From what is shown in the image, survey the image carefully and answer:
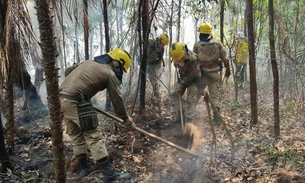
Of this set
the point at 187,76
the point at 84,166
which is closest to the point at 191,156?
the point at 84,166

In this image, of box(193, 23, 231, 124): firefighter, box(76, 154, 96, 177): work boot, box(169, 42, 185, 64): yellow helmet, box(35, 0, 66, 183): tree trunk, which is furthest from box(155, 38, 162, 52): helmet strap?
box(35, 0, 66, 183): tree trunk

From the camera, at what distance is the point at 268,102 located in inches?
303

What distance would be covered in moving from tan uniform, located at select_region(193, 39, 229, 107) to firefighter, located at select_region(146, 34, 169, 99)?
1.66 metres

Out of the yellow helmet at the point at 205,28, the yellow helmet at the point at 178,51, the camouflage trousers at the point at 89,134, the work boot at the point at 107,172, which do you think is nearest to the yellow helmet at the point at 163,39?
the yellow helmet at the point at 205,28

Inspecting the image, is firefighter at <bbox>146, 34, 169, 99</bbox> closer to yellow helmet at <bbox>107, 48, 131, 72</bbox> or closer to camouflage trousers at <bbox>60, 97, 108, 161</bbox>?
yellow helmet at <bbox>107, 48, 131, 72</bbox>

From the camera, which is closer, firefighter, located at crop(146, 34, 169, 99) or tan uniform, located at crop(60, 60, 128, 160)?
tan uniform, located at crop(60, 60, 128, 160)

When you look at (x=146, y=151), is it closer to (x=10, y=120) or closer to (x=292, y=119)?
(x=10, y=120)

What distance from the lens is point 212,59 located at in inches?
231

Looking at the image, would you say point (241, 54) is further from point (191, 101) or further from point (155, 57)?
point (191, 101)

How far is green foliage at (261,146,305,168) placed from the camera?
3670 millimetres

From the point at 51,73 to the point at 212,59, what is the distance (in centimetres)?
424

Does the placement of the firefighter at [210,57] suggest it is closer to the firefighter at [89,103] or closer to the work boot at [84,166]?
the firefighter at [89,103]

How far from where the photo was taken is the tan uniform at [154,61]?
7434 mm

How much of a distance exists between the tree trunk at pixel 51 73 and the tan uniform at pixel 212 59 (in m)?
4.05
